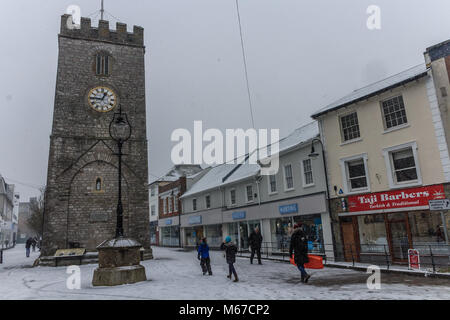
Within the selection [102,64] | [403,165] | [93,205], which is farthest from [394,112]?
[102,64]

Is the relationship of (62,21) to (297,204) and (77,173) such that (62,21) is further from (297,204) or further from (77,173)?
(297,204)

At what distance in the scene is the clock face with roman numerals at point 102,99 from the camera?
887 inches

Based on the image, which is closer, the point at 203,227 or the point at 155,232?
the point at 203,227

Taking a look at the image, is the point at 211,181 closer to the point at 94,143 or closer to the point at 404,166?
the point at 94,143

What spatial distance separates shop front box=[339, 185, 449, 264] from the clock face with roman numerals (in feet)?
55.7

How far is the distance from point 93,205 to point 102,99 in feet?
24.7

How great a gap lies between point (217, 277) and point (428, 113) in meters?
11.2

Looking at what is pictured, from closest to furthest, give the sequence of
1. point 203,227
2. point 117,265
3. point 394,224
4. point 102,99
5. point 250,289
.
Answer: point 250,289, point 117,265, point 394,224, point 102,99, point 203,227

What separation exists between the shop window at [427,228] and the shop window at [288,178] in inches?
300

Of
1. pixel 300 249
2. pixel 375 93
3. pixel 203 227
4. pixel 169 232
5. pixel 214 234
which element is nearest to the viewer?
pixel 300 249

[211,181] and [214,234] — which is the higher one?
[211,181]

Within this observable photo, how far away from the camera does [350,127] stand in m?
17.1
